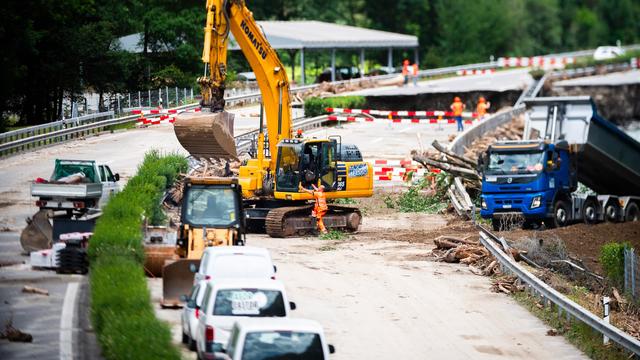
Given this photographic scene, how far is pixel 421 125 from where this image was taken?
204ft

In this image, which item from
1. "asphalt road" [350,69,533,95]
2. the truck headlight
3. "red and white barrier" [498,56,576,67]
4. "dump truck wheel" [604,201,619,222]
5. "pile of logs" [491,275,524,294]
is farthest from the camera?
"red and white barrier" [498,56,576,67]

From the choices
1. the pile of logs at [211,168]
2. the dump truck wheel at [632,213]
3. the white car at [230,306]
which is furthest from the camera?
the dump truck wheel at [632,213]

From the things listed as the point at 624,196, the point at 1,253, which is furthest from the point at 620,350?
the point at 624,196

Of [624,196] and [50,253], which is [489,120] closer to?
[624,196]

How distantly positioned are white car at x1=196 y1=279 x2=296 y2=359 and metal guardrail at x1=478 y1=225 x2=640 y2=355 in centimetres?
555

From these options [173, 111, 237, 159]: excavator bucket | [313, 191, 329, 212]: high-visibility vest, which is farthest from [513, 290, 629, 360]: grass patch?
[173, 111, 237, 159]: excavator bucket

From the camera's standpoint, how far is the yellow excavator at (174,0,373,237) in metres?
32.2

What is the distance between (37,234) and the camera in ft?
90.4

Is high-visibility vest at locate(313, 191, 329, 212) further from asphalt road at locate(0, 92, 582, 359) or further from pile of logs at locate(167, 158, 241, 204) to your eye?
pile of logs at locate(167, 158, 241, 204)

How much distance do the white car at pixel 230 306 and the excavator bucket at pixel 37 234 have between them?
9.58 metres

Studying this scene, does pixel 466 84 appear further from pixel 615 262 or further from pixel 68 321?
pixel 68 321

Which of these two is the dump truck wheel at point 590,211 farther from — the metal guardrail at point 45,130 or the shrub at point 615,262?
the metal guardrail at point 45,130

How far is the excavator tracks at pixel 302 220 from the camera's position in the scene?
32281 millimetres

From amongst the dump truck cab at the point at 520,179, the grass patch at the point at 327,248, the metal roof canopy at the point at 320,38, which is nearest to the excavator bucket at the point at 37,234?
the grass patch at the point at 327,248
